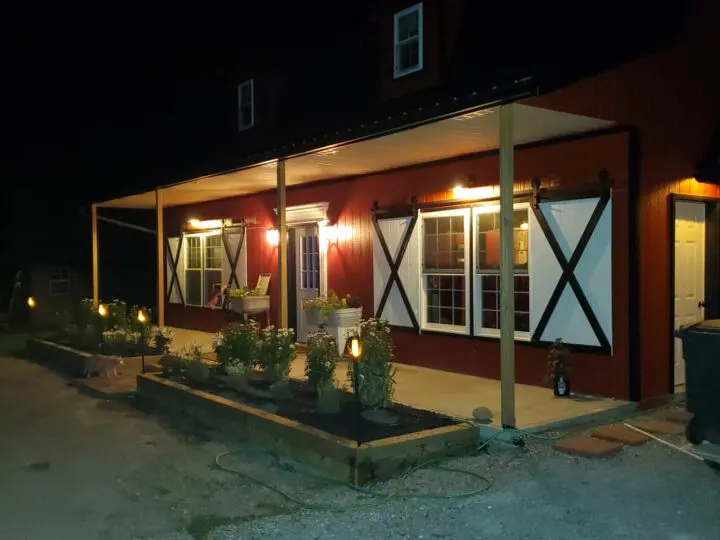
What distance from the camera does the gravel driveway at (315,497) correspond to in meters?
4.55

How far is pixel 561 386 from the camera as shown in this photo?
7.88 metres

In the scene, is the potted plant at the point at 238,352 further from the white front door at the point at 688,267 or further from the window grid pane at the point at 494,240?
the white front door at the point at 688,267

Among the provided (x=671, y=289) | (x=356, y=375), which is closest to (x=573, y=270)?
(x=671, y=289)

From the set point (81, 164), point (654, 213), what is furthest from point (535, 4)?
point (81, 164)

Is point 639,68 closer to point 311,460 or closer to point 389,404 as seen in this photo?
point 389,404

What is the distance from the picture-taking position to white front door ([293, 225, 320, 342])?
12.6 m

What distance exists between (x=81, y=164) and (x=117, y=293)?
7.49 meters

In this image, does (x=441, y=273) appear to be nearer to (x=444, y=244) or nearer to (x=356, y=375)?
(x=444, y=244)

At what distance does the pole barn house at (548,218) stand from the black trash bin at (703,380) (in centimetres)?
128

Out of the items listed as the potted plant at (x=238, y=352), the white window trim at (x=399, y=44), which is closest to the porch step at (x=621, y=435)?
the potted plant at (x=238, y=352)

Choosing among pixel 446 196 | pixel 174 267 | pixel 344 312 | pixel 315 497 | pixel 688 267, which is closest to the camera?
pixel 315 497

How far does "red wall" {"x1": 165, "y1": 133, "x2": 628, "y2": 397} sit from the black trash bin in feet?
4.44

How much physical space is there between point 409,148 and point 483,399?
3.17m

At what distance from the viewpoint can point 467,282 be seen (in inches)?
369
